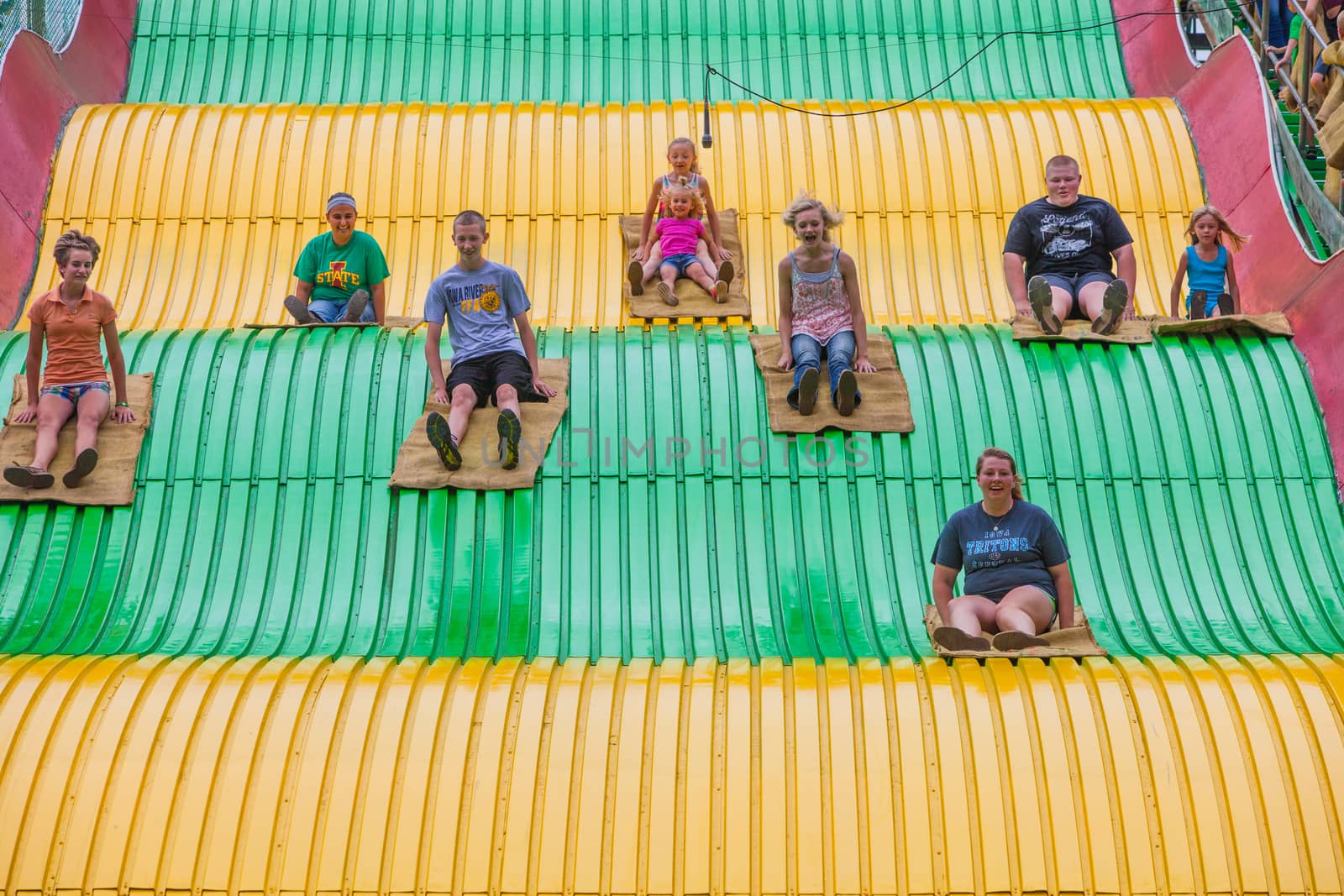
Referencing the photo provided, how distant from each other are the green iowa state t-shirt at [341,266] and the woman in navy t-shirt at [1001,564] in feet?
13.9

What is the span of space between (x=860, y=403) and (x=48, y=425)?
4.35 m

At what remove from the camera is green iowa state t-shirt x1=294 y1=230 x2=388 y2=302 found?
32.0 feet

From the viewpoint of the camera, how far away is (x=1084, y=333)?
8984mm

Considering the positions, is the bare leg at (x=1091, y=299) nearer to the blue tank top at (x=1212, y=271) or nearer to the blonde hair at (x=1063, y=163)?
the blue tank top at (x=1212, y=271)

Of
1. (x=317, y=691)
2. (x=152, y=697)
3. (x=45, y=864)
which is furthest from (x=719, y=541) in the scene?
(x=45, y=864)

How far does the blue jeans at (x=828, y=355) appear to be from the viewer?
27.9 ft

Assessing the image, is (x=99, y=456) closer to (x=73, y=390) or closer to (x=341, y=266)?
(x=73, y=390)

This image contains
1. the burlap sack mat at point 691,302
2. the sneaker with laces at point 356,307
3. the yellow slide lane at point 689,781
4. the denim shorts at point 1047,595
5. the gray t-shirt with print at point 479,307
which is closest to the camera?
the yellow slide lane at point 689,781

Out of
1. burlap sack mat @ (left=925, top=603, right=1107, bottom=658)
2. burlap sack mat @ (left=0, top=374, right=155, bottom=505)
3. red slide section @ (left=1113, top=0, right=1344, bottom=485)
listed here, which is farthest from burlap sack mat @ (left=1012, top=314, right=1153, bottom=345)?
burlap sack mat @ (left=0, top=374, right=155, bottom=505)

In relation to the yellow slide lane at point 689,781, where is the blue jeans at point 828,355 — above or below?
above

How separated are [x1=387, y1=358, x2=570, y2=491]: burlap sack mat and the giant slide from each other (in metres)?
0.10

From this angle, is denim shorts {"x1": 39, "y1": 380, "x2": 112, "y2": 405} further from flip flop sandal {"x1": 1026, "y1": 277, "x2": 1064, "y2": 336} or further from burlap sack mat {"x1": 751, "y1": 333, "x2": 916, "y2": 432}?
flip flop sandal {"x1": 1026, "y1": 277, "x2": 1064, "y2": 336}

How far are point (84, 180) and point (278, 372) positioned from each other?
3604 millimetres

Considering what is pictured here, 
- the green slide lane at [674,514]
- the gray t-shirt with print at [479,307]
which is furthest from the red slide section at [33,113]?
the gray t-shirt with print at [479,307]
